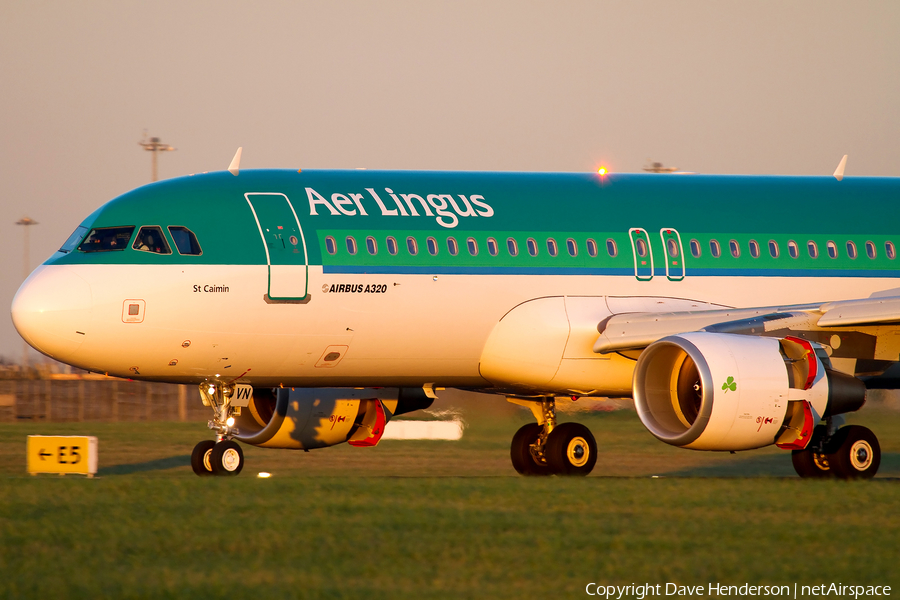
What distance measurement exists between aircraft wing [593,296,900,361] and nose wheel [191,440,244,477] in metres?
5.23

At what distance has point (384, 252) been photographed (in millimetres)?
17312

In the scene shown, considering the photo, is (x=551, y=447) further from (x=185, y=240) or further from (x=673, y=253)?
(x=185, y=240)

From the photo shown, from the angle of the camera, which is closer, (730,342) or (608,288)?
(730,342)

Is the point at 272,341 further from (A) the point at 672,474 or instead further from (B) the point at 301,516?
(A) the point at 672,474

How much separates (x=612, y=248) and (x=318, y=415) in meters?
5.19

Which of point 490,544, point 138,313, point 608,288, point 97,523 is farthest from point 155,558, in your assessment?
point 608,288

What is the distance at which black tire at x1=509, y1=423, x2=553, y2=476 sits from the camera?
65.9 feet

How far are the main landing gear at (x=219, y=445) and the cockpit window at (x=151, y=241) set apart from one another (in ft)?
6.70

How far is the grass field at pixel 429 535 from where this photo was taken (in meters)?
8.94

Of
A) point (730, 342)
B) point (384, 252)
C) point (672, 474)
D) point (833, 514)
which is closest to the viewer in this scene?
point (833, 514)

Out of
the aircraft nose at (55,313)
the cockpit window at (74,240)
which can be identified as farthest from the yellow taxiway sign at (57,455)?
the cockpit window at (74,240)

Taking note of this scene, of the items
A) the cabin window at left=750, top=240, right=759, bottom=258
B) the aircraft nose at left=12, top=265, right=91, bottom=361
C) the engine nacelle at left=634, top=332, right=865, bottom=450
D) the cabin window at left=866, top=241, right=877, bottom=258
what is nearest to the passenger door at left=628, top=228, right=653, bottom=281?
the cabin window at left=750, top=240, right=759, bottom=258

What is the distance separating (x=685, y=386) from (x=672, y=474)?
5.63 meters

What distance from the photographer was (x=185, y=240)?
1656 cm
